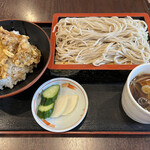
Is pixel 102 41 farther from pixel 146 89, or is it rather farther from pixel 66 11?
pixel 66 11

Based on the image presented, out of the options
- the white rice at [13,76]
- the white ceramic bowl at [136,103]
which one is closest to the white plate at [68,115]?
the white rice at [13,76]

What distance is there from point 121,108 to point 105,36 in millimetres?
773

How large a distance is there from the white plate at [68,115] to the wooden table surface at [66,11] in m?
0.12

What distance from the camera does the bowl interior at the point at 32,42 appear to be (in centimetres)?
114

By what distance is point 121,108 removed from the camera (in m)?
1.24

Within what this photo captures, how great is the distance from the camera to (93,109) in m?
1.25

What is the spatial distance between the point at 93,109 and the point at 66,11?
1618mm

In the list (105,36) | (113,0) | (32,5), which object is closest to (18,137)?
(105,36)

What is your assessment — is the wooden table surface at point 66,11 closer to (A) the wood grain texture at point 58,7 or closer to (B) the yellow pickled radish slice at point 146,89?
(A) the wood grain texture at point 58,7

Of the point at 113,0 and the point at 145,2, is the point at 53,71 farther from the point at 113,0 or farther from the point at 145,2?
the point at 145,2

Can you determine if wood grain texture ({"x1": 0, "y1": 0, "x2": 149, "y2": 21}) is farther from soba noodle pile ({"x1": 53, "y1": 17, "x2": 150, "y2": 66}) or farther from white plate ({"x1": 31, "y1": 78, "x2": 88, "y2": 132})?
white plate ({"x1": 31, "y1": 78, "x2": 88, "y2": 132})

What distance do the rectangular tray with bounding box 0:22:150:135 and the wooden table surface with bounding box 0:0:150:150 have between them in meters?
0.07

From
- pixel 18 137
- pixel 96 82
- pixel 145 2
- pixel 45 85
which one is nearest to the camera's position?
pixel 18 137

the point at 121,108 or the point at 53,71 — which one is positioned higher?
the point at 53,71
